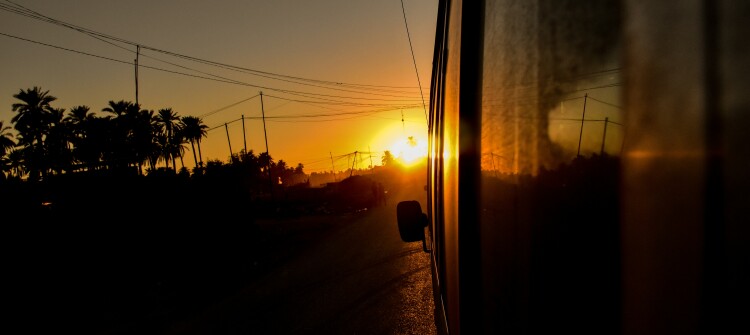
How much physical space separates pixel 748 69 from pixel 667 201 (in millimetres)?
157

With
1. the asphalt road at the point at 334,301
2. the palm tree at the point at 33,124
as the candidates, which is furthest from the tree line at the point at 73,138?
the asphalt road at the point at 334,301

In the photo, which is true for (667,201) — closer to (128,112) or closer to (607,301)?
(607,301)

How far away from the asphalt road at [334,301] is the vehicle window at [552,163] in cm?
419

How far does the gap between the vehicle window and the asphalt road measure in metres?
4.19

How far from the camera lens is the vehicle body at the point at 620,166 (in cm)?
43

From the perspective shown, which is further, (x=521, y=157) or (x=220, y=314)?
(x=220, y=314)

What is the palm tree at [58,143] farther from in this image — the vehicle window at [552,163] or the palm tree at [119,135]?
the vehicle window at [552,163]

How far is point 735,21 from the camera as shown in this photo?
419 millimetres

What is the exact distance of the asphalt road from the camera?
215 inches

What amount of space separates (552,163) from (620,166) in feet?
0.60


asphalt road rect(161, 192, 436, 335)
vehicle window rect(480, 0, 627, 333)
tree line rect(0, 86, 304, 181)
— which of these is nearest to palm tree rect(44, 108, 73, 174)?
tree line rect(0, 86, 304, 181)

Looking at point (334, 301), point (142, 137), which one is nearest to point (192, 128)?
point (142, 137)

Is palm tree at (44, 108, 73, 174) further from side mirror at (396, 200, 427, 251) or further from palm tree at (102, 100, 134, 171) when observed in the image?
side mirror at (396, 200, 427, 251)

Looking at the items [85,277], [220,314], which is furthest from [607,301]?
[85,277]
